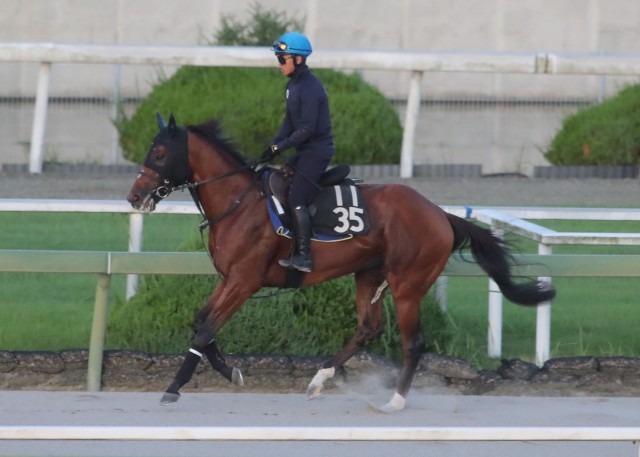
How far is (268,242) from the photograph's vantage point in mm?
6723

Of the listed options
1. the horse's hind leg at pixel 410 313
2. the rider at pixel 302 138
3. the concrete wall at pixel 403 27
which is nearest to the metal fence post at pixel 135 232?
the rider at pixel 302 138

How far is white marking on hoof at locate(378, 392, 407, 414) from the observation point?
6.68m

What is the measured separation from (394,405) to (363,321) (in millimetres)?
472

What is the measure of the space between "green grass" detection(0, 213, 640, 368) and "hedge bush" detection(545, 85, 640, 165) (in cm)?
167

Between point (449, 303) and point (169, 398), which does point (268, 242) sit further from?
point (449, 303)

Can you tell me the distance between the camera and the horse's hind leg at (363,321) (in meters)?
6.74

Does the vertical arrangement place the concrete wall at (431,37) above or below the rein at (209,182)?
above

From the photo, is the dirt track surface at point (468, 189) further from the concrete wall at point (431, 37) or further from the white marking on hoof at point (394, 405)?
the concrete wall at point (431, 37)

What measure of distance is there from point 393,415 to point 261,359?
2.99 ft

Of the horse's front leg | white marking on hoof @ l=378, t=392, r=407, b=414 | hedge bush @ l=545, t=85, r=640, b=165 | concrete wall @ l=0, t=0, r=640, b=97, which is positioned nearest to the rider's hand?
the horse's front leg

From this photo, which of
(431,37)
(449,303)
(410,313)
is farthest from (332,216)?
(431,37)

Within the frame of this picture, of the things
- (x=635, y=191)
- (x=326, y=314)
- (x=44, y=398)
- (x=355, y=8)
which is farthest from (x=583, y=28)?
(x=44, y=398)

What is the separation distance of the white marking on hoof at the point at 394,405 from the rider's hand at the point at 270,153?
128cm

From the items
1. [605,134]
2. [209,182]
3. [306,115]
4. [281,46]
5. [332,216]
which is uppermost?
[281,46]
